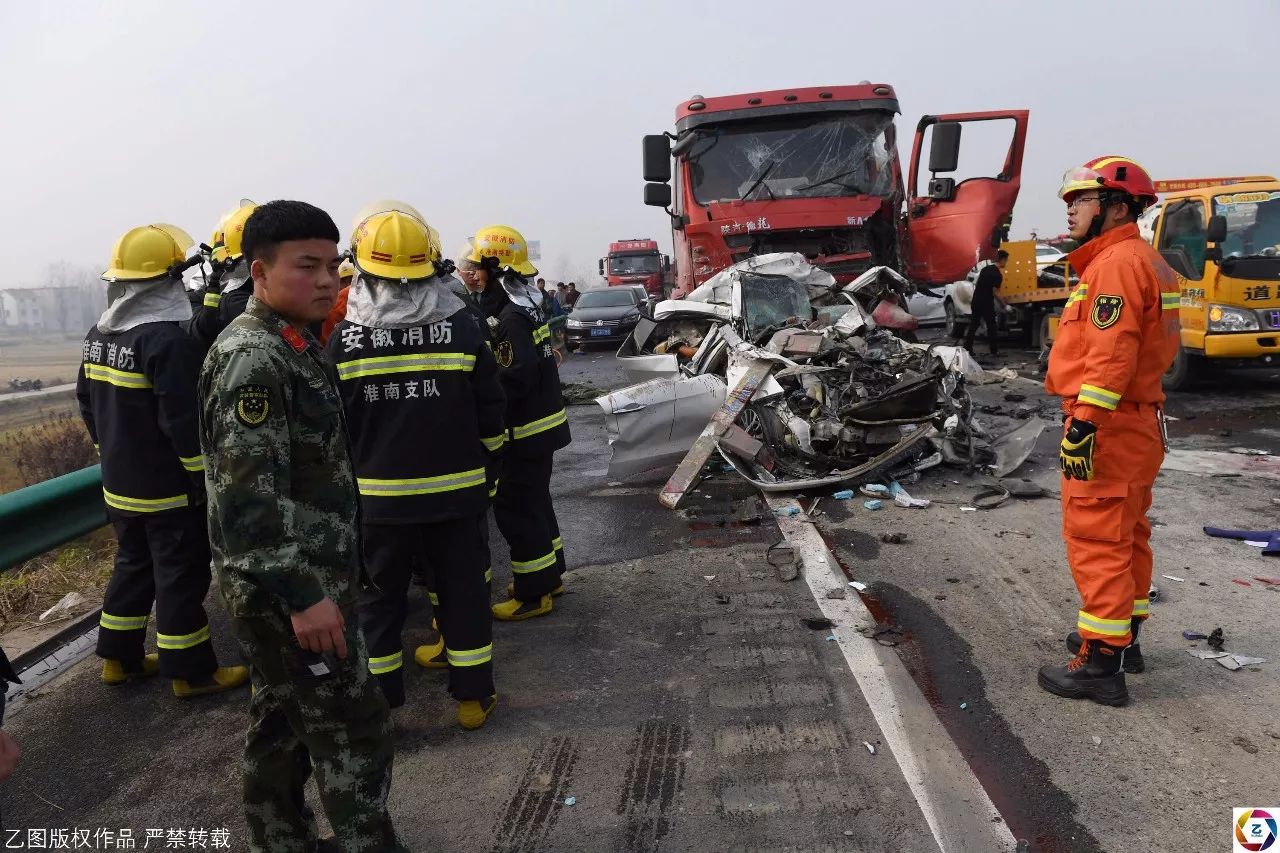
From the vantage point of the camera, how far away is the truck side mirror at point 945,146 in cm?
877

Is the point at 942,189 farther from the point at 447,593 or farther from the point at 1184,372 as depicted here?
the point at 447,593

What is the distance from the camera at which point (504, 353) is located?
4.18m

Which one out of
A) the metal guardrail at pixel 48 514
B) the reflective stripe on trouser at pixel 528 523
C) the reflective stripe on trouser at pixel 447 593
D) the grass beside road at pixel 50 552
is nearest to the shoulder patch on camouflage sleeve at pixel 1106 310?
the reflective stripe on trouser at pixel 447 593

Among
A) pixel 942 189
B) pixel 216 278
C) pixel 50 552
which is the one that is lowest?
pixel 50 552

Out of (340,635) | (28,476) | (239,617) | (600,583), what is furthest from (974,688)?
(28,476)

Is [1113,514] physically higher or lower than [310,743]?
higher

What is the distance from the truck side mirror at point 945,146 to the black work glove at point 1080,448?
6.63 m

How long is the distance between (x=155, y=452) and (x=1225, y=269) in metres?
10.2

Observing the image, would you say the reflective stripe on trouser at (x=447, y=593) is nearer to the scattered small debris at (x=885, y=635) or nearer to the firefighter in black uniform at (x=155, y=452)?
the firefighter in black uniform at (x=155, y=452)

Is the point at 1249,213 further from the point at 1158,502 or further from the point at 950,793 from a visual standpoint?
the point at 950,793

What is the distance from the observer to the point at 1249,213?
920 cm

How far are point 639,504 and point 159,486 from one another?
345cm

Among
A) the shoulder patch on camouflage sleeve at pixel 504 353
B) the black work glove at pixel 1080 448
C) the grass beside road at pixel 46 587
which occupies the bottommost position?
the grass beside road at pixel 46 587

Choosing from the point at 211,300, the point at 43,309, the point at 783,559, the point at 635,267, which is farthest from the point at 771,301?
the point at 43,309
